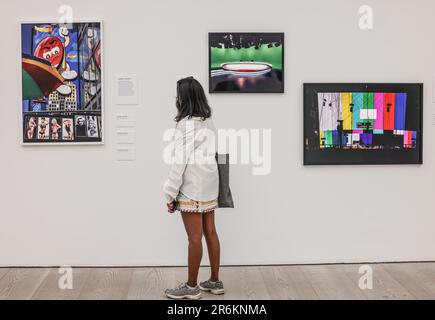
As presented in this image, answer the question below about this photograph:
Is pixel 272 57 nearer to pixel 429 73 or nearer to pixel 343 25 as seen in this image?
pixel 343 25

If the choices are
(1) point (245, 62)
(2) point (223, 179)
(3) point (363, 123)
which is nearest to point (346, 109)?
(3) point (363, 123)

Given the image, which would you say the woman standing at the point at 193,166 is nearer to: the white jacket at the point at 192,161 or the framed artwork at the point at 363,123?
the white jacket at the point at 192,161

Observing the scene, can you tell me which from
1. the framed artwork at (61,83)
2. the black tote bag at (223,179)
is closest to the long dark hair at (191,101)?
the black tote bag at (223,179)

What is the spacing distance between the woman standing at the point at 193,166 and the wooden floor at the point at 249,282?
473mm

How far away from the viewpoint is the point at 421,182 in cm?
452

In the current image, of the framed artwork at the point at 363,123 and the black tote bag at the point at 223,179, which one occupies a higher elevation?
the framed artwork at the point at 363,123

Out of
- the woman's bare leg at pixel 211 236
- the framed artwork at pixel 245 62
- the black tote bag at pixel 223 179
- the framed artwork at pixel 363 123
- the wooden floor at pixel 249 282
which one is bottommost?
the wooden floor at pixel 249 282

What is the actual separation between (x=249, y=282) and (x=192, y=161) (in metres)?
1.04

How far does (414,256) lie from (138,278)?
2109 millimetres

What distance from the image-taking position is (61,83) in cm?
436

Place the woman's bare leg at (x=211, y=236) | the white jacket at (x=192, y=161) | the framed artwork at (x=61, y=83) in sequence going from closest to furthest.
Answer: the white jacket at (x=192, y=161) < the woman's bare leg at (x=211, y=236) < the framed artwork at (x=61, y=83)

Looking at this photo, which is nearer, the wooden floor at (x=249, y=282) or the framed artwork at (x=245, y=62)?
the wooden floor at (x=249, y=282)

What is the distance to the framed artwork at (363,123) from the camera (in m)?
4.42

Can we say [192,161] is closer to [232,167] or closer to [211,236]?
[211,236]
